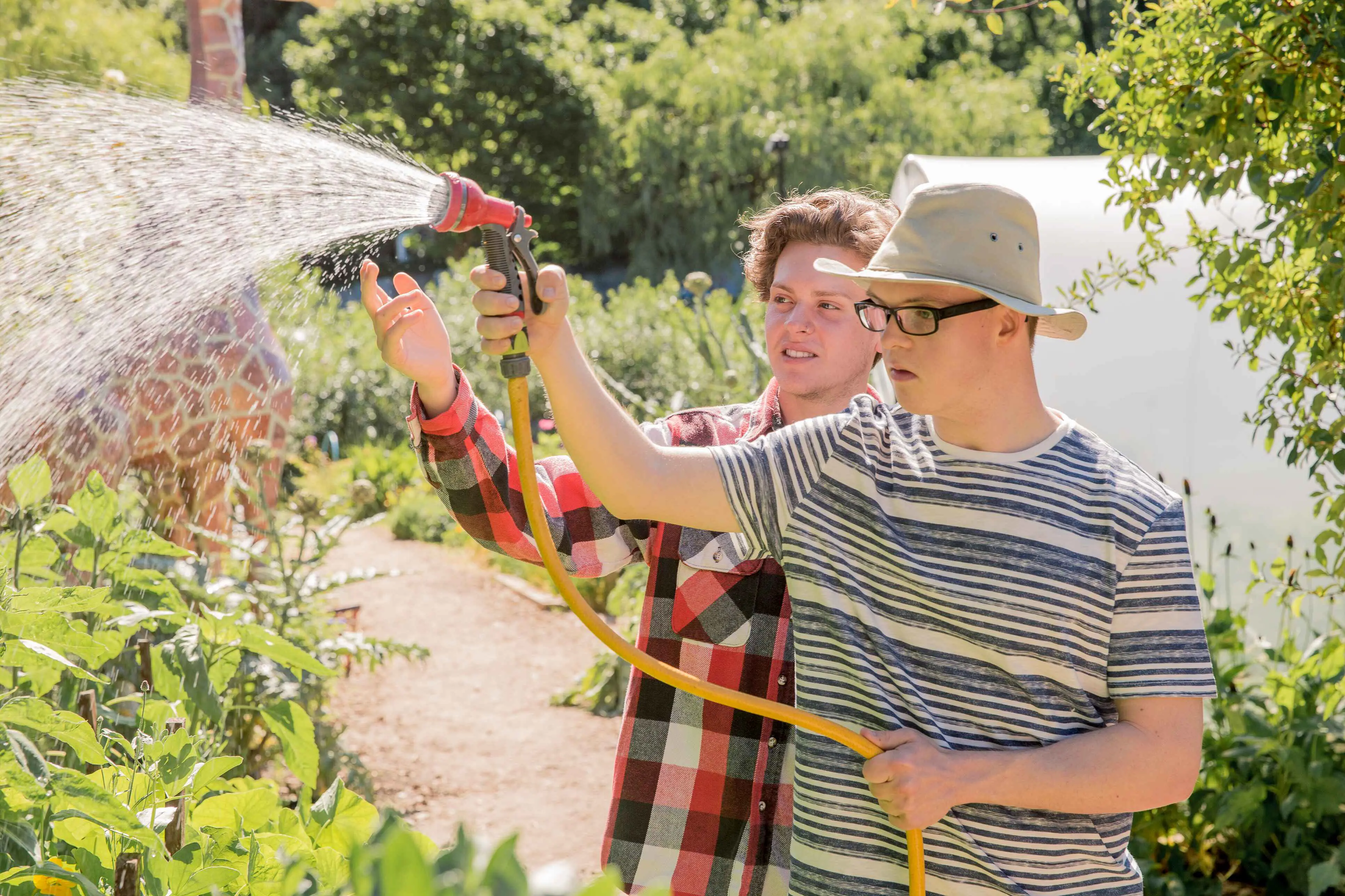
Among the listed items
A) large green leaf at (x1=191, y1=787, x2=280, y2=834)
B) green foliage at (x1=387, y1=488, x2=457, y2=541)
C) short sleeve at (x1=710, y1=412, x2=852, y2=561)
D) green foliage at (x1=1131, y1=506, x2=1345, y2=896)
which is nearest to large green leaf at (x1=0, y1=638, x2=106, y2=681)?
large green leaf at (x1=191, y1=787, x2=280, y2=834)

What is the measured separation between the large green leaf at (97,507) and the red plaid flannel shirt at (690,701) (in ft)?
1.84

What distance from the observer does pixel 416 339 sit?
165 centimetres

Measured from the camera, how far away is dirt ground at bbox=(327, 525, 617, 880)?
14.1 ft

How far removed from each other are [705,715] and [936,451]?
2.04 feet

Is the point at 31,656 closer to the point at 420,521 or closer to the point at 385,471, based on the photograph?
the point at 420,521

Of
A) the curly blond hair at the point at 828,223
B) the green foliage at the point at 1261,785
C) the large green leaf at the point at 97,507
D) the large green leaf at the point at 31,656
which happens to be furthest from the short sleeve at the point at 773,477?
the green foliage at the point at 1261,785

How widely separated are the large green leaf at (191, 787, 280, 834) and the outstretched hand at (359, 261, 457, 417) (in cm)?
56

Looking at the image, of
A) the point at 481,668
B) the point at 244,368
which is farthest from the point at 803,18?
the point at 244,368

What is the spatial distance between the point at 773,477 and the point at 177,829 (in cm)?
87

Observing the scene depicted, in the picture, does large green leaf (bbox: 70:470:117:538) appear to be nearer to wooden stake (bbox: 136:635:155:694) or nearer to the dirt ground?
wooden stake (bbox: 136:635:155:694)

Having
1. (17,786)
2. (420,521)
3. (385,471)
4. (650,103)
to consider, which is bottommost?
(420,521)

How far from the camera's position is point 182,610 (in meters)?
1.93

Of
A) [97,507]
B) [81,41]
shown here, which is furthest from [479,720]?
[81,41]

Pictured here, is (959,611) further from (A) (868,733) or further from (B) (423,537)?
(B) (423,537)
